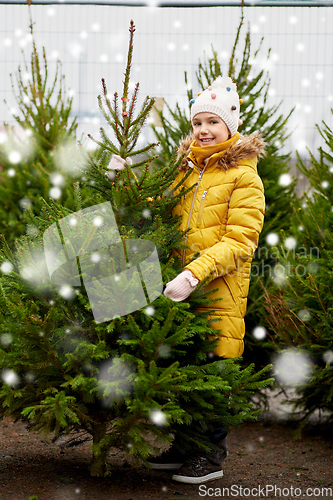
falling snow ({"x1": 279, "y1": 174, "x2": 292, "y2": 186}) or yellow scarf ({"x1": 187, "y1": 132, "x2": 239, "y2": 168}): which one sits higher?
yellow scarf ({"x1": 187, "y1": 132, "x2": 239, "y2": 168})

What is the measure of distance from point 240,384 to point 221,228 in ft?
2.75

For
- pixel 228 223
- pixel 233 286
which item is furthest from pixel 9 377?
pixel 228 223

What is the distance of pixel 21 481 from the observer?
2680 mm

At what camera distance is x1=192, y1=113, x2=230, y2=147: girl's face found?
2.92 m

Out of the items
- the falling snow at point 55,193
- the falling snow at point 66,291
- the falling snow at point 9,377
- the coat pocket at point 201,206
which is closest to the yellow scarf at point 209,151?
the coat pocket at point 201,206

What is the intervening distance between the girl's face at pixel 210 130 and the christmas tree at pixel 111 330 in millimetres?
425

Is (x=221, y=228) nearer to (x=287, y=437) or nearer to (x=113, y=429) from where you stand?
(x=113, y=429)

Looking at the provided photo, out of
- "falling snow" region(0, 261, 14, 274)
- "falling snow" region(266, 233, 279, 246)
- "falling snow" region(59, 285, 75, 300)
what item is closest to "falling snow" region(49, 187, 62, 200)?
"falling snow" region(266, 233, 279, 246)

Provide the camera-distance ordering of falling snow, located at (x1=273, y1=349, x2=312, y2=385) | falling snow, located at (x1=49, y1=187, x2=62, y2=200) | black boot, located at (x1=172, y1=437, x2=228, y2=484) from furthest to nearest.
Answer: falling snow, located at (x1=49, y1=187, x2=62, y2=200), falling snow, located at (x1=273, y1=349, x2=312, y2=385), black boot, located at (x1=172, y1=437, x2=228, y2=484)

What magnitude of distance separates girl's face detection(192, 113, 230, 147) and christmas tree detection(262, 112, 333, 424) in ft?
3.24

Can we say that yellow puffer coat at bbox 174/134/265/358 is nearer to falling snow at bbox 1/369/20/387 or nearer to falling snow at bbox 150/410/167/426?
falling snow at bbox 150/410/167/426

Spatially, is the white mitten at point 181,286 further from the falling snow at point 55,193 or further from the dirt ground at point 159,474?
the falling snow at point 55,193

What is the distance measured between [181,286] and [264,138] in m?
2.40

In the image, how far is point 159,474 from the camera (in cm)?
295
